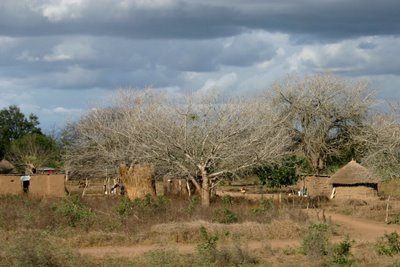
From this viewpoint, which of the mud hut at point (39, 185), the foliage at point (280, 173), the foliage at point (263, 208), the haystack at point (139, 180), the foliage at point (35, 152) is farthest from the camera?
the foliage at point (35, 152)

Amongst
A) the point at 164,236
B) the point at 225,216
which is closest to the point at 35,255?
the point at 164,236

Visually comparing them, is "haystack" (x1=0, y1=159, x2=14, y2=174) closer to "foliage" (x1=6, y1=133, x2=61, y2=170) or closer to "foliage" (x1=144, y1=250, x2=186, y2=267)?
"foliage" (x1=6, y1=133, x2=61, y2=170)

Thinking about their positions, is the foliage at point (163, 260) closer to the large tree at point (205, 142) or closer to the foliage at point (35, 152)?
the large tree at point (205, 142)

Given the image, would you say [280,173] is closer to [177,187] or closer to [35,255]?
[177,187]

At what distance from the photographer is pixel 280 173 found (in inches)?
1512

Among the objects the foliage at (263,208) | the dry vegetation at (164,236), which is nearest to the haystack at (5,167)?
the dry vegetation at (164,236)

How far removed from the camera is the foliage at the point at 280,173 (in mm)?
38312

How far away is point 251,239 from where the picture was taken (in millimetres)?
21125

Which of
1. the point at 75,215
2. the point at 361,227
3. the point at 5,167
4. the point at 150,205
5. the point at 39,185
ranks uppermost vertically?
the point at 5,167

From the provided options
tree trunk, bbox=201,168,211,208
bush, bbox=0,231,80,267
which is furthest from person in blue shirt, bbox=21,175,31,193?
bush, bbox=0,231,80,267

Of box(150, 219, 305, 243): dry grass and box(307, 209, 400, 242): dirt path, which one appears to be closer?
box(150, 219, 305, 243): dry grass

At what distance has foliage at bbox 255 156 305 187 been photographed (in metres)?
38.3

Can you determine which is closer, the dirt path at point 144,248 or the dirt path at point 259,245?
the dirt path at point 144,248

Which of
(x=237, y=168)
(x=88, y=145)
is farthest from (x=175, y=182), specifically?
(x=88, y=145)
